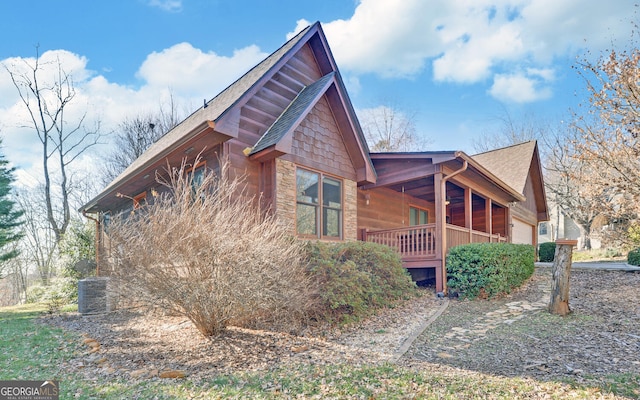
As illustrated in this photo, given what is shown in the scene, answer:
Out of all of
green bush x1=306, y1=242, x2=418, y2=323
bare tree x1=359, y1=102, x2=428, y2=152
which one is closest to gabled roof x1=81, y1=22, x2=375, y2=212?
green bush x1=306, y1=242, x2=418, y2=323

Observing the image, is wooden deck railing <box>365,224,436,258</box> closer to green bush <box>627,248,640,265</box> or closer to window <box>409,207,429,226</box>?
window <box>409,207,429,226</box>

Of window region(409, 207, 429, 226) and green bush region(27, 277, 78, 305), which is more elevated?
window region(409, 207, 429, 226)

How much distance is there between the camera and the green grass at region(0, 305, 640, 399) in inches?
152

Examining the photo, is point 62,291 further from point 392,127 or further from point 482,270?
point 392,127

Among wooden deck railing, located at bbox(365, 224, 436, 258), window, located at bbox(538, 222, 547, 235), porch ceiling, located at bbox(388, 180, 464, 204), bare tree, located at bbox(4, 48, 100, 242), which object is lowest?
wooden deck railing, located at bbox(365, 224, 436, 258)

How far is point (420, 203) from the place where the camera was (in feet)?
50.2

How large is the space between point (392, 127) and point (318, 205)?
21.9m

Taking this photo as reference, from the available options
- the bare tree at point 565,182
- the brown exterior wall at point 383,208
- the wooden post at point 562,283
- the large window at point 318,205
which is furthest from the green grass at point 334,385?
the bare tree at point 565,182

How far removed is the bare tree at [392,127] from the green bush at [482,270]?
20.5 meters

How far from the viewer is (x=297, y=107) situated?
9.35m

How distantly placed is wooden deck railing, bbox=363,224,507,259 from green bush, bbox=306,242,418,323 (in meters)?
1.63

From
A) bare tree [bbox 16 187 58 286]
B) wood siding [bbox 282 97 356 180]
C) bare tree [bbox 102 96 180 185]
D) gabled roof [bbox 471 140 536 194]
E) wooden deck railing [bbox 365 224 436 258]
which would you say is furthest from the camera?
bare tree [bbox 102 96 180 185]

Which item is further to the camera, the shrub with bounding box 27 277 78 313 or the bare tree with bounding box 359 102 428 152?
the bare tree with bounding box 359 102 428 152

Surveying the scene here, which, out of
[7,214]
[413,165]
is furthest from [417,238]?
[7,214]
